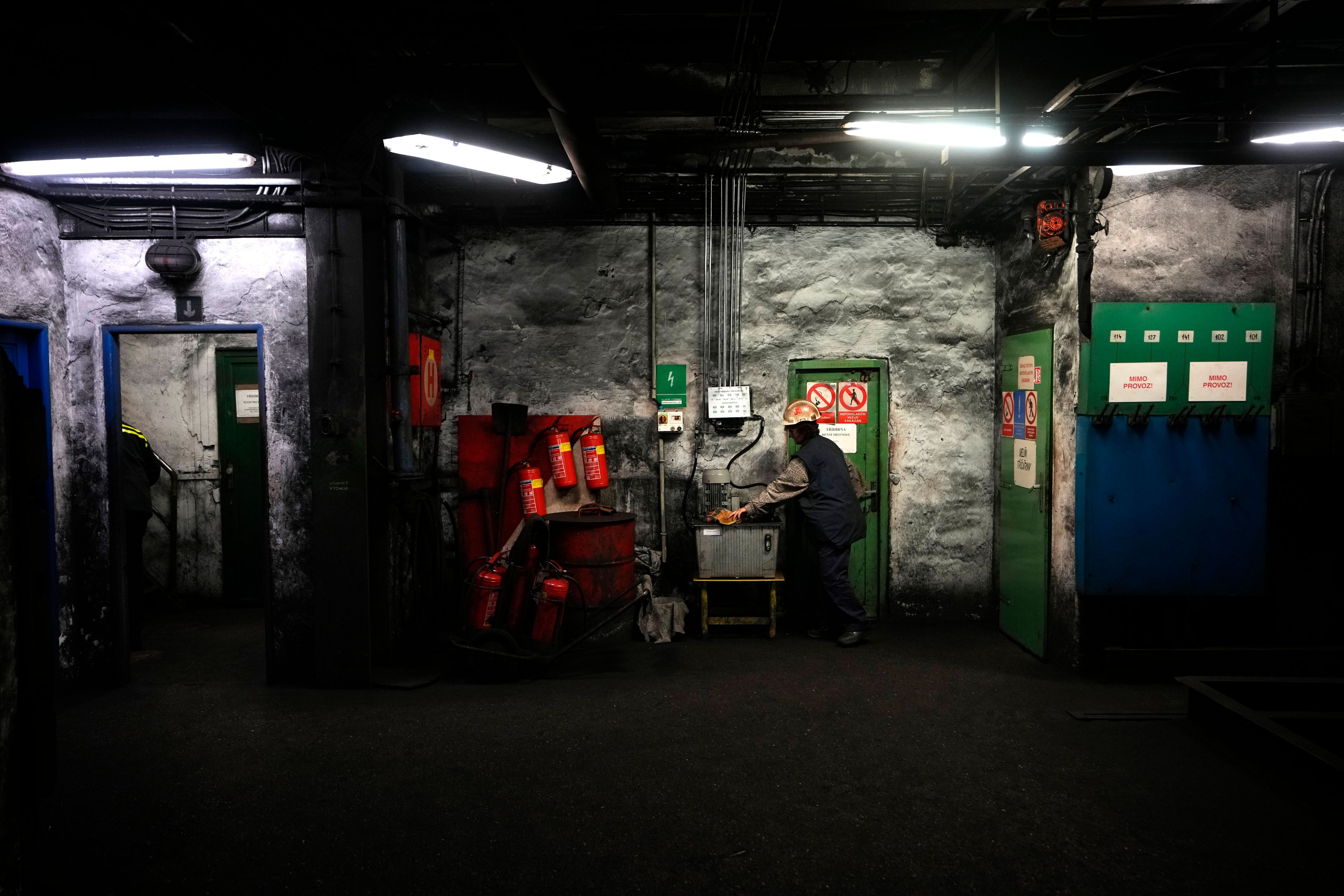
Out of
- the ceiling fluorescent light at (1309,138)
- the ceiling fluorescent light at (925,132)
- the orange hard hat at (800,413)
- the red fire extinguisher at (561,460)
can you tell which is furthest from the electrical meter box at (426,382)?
the ceiling fluorescent light at (1309,138)

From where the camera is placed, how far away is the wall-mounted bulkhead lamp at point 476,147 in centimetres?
408

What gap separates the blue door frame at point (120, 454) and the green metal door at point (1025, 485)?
6.06 m

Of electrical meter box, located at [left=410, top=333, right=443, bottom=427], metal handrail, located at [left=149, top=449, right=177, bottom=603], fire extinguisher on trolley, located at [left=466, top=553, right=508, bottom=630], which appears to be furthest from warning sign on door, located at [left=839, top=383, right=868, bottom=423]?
metal handrail, located at [left=149, top=449, right=177, bottom=603]

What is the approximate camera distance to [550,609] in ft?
18.4

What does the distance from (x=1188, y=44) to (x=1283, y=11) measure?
0.77 metres

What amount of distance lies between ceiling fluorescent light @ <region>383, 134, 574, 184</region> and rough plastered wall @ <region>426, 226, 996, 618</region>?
73.5 inches

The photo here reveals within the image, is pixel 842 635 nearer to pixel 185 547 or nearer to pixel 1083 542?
pixel 1083 542

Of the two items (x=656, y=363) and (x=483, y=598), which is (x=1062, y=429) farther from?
(x=483, y=598)

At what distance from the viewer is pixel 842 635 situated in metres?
6.30

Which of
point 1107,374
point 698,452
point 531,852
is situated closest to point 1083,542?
point 1107,374

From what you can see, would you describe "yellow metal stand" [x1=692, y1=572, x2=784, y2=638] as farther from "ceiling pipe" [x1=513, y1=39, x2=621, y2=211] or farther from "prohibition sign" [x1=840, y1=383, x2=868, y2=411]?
"ceiling pipe" [x1=513, y1=39, x2=621, y2=211]

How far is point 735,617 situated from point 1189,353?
4.11 m

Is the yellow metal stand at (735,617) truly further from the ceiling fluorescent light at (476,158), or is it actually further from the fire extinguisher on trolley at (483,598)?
the ceiling fluorescent light at (476,158)

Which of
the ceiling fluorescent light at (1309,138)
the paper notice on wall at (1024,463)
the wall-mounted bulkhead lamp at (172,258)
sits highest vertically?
the ceiling fluorescent light at (1309,138)
